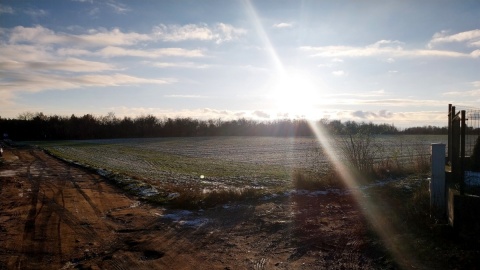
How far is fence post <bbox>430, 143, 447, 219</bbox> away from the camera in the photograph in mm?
8969

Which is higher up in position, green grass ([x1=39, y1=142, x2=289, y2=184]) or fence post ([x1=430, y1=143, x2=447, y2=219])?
fence post ([x1=430, y1=143, x2=447, y2=219])

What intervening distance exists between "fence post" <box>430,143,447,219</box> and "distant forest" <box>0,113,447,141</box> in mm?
75696

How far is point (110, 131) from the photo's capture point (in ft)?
285

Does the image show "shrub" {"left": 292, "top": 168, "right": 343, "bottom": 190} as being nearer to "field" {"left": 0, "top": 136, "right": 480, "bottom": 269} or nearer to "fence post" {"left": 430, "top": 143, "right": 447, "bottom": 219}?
"field" {"left": 0, "top": 136, "right": 480, "bottom": 269}

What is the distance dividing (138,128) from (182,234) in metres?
83.2

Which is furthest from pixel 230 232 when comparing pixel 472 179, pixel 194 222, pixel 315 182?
pixel 315 182

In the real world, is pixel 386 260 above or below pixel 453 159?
below

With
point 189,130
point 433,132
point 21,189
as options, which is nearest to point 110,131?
point 189,130

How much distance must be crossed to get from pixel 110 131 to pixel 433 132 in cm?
6838

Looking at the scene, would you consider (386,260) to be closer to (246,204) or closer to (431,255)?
(431,255)

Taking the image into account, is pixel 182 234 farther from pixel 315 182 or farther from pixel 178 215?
pixel 315 182

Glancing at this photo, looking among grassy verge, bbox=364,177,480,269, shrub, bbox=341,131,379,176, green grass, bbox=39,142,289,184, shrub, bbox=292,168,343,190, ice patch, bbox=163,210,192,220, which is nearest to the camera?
grassy verge, bbox=364,177,480,269

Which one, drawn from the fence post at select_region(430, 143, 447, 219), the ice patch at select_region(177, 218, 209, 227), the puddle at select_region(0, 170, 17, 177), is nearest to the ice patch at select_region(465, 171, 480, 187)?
the fence post at select_region(430, 143, 447, 219)

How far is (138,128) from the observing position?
8925cm
